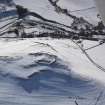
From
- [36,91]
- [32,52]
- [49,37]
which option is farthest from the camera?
[49,37]

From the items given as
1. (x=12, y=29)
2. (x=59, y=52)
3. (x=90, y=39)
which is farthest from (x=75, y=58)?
(x=12, y=29)

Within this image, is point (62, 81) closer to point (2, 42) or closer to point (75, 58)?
point (75, 58)

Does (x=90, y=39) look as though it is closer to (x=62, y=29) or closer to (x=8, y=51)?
(x=62, y=29)

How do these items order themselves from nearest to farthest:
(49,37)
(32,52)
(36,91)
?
(36,91)
(32,52)
(49,37)

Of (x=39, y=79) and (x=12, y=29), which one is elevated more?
(x=12, y=29)

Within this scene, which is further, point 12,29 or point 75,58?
point 12,29

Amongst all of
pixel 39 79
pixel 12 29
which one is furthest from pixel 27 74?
pixel 12 29
